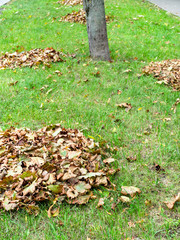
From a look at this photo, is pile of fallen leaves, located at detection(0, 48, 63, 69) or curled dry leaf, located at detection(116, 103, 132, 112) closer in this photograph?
curled dry leaf, located at detection(116, 103, 132, 112)

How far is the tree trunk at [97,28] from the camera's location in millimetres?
5293

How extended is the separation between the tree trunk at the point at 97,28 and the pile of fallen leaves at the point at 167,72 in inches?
44.5

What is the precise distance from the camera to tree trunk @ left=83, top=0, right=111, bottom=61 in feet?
17.4

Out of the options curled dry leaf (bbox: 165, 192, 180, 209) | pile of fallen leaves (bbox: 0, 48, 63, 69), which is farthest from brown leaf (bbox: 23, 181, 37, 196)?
pile of fallen leaves (bbox: 0, 48, 63, 69)

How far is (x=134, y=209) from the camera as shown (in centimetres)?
219

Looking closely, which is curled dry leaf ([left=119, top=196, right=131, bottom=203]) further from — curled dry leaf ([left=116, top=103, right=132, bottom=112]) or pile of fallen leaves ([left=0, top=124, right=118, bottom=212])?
curled dry leaf ([left=116, top=103, right=132, bottom=112])

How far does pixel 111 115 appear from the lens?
377 centimetres

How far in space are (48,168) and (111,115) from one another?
1590mm

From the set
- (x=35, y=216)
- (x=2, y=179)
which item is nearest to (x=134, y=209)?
(x=35, y=216)

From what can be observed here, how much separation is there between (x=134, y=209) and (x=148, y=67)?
3724 millimetres

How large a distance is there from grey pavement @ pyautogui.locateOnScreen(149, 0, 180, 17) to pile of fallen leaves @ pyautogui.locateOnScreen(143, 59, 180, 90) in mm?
7451

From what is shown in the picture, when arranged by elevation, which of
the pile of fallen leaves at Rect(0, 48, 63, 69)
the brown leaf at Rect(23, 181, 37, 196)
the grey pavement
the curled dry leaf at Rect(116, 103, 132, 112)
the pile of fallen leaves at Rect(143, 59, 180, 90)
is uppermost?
the grey pavement

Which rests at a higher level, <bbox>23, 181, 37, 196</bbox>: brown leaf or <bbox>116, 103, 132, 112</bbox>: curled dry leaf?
<bbox>116, 103, 132, 112</bbox>: curled dry leaf

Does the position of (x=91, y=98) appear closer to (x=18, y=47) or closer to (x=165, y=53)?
(x=165, y=53)
